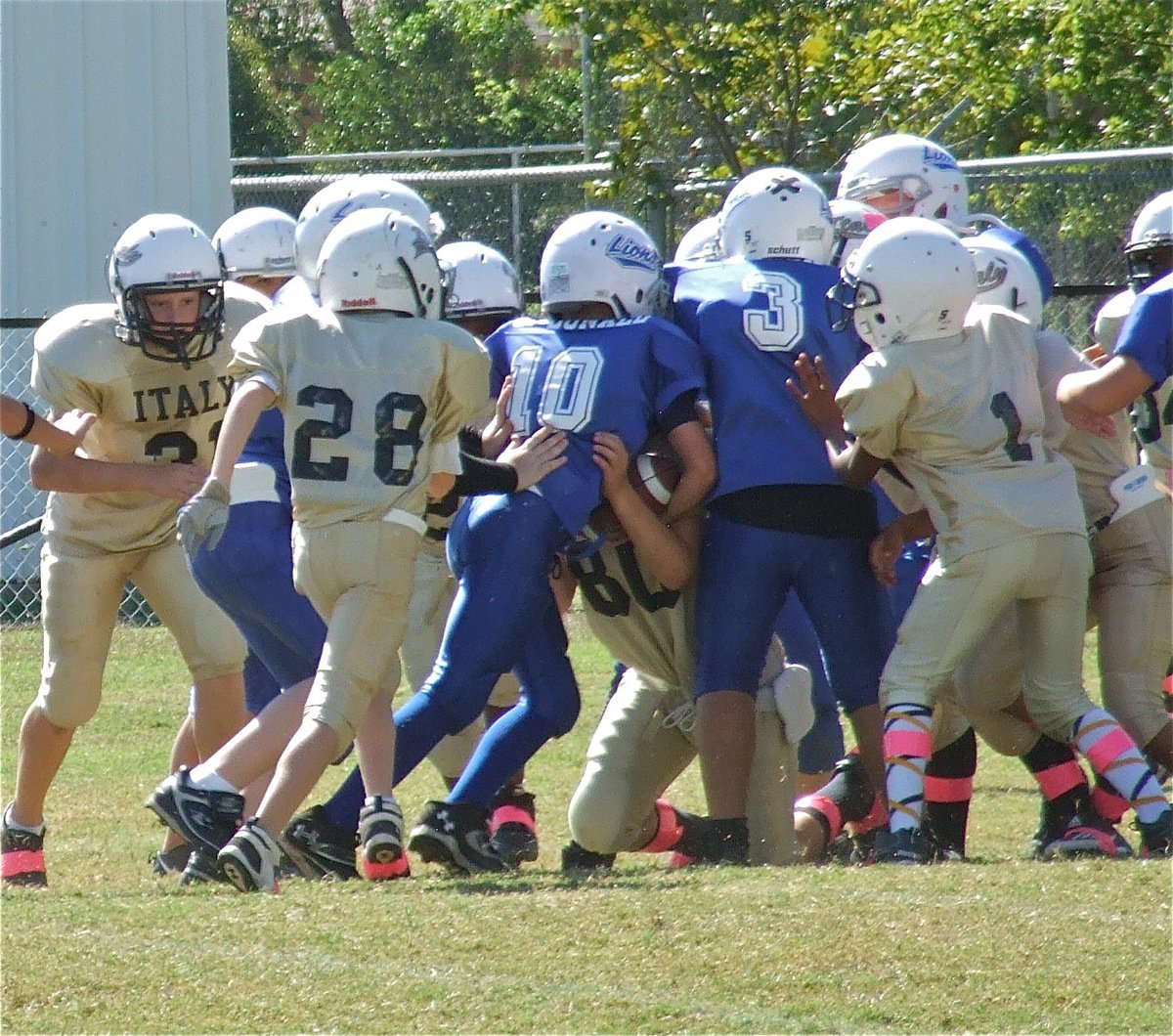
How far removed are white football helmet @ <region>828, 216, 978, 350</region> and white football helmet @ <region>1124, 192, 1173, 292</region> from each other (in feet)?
2.60

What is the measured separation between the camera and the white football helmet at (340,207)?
5977 millimetres

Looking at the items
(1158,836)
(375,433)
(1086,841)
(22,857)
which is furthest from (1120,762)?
(22,857)

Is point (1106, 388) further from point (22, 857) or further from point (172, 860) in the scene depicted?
point (22, 857)

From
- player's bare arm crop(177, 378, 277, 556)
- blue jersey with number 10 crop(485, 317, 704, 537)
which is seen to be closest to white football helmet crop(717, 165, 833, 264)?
blue jersey with number 10 crop(485, 317, 704, 537)

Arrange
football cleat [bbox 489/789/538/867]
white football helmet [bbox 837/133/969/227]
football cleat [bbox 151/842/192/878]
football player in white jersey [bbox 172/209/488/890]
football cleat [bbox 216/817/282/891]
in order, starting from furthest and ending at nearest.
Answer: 1. white football helmet [bbox 837/133/969/227]
2. football cleat [bbox 489/789/538/867]
3. football cleat [bbox 151/842/192/878]
4. football player in white jersey [bbox 172/209/488/890]
5. football cleat [bbox 216/817/282/891]

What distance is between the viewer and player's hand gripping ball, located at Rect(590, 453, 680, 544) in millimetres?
5672

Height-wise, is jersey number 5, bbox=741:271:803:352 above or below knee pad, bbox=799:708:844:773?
above

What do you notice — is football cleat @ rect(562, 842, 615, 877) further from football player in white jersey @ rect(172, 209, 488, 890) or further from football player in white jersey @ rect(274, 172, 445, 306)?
football player in white jersey @ rect(274, 172, 445, 306)

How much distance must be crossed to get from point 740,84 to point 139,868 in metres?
8.14

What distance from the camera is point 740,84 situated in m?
12.9

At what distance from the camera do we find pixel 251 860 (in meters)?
4.87

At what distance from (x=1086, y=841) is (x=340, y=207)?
2982mm

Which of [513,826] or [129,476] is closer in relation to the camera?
[129,476]

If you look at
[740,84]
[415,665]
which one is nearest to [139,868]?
[415,665]
